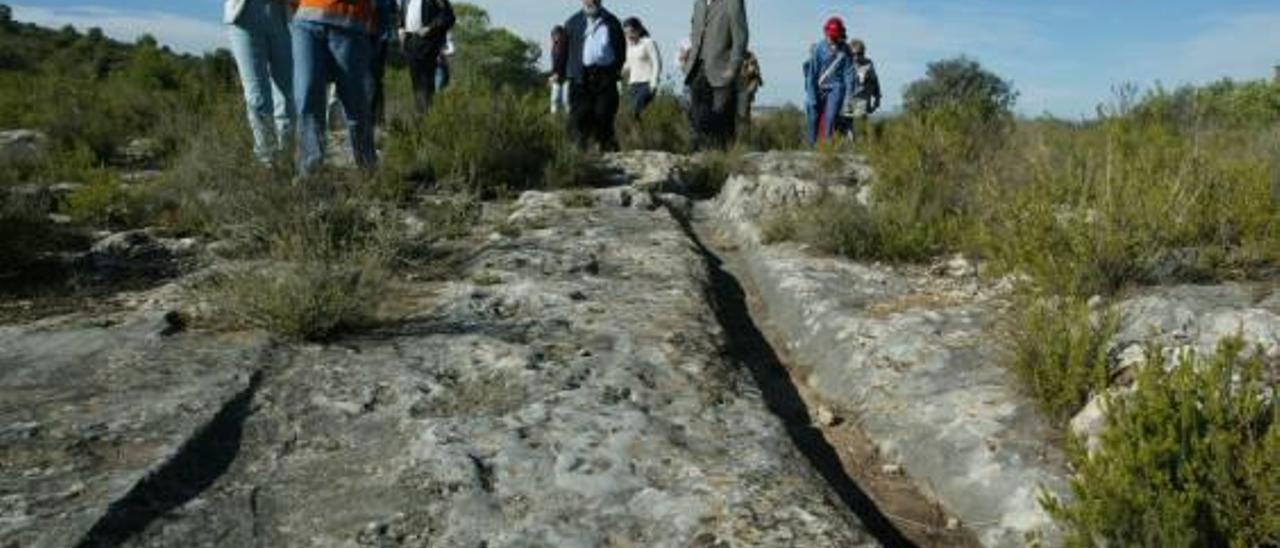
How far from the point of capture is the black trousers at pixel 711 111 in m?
9.12

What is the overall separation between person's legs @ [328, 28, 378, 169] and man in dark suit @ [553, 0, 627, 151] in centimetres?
238

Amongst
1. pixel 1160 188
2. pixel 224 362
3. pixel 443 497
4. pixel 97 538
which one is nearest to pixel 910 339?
pixel 1160 188

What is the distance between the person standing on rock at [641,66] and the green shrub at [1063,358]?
767cm

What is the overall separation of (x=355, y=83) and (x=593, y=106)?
309 cm

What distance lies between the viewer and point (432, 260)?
4684 mm

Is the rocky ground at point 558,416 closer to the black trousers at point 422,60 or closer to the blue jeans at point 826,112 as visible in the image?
the black trousers at point 422,60

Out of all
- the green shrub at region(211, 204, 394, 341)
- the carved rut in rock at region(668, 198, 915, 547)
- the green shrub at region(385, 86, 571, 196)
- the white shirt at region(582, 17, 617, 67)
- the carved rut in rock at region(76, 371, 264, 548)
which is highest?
the white shirt at region(582, 17, 617, 67)

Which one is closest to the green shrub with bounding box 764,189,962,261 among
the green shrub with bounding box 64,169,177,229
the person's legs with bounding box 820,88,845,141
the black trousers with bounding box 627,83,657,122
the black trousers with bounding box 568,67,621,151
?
the green shrub with bounding box 64,169,177,229

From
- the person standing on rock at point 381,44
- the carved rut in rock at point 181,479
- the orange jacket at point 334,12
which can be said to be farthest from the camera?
the person standing on rock at point 381,44

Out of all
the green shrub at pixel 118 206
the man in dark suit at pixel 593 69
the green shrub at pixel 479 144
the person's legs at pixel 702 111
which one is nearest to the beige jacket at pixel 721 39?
the person's legs at pixel 702 111

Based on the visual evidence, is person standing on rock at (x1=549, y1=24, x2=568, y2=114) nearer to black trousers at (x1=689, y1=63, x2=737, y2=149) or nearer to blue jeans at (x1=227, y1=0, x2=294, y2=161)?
black trousers at (x1=689, y1=63, x2=737, y2=149)

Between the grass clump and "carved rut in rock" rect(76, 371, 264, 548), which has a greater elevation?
the grass clump

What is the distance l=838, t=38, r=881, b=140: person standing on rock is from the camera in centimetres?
1120

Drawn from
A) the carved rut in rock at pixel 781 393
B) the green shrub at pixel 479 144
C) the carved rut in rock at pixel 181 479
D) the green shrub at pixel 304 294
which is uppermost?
the green shrub at pixel 479 144
